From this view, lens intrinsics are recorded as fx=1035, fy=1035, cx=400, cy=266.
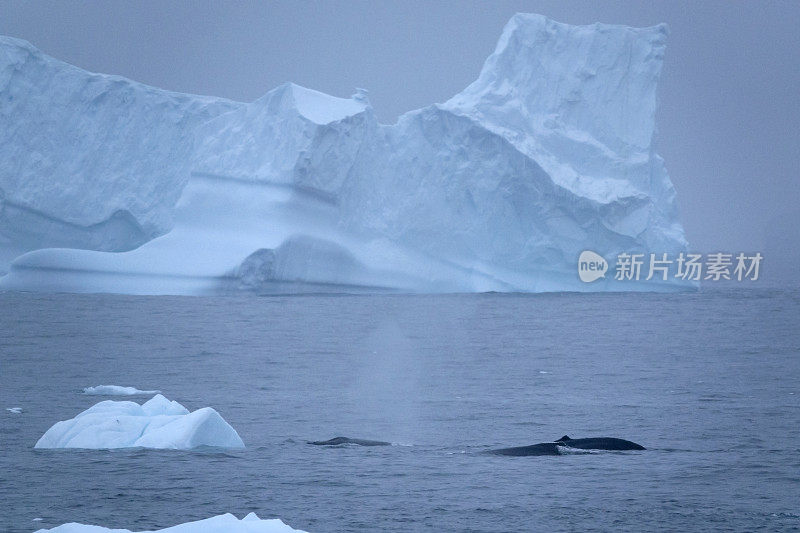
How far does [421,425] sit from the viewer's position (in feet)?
39.7

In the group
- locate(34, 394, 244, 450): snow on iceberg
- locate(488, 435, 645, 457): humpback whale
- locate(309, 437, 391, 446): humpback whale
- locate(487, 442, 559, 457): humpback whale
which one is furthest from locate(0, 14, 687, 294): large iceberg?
locate(487, 442, 559, 457): humpback whale

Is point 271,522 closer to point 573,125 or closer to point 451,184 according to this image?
point 451,184

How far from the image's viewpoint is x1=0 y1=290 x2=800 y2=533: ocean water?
25.4ft

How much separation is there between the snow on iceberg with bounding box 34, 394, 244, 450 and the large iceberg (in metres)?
20.0

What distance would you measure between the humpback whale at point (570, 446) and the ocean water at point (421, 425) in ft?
0.88

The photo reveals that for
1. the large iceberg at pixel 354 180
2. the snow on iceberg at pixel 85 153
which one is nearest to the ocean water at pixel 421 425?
the large iceberg at pixel 354 180

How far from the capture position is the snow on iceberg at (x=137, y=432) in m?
10.0

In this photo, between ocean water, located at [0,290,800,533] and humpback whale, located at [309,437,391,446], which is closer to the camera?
ocean water, located at [0,290,800,533]

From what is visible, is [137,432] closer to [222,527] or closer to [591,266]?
[222,527]

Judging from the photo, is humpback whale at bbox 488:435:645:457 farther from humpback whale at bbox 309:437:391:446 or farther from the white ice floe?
the white ice floe

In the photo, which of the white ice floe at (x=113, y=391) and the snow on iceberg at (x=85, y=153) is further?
the snow on iceberg at (x=85, y=153)

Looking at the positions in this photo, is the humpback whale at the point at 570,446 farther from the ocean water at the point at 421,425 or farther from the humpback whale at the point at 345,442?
the humpback whale at the point at 345,442

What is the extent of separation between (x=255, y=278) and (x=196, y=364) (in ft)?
38.3

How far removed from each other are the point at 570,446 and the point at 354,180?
73.2 feet
